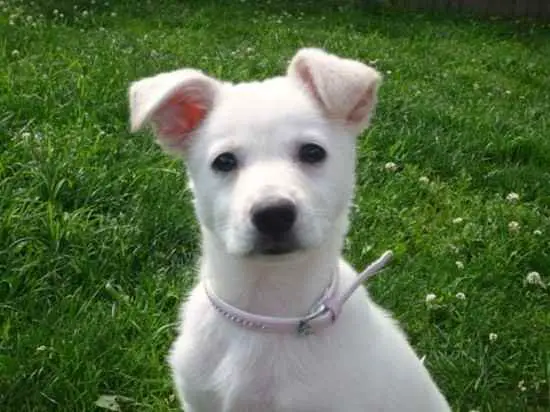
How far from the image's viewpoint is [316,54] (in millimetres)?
2846

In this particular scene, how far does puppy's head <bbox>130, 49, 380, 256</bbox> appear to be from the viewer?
8.41ft

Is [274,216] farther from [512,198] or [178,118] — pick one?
[512,198]

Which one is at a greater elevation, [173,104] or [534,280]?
[173,104]

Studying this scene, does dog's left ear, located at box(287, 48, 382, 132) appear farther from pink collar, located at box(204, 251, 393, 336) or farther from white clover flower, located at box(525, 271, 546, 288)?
white clover flower, located at box(525, 271, 546, 288)

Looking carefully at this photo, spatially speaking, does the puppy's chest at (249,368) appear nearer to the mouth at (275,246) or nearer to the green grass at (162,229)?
the mouth at (275,246)

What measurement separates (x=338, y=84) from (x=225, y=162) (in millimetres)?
401

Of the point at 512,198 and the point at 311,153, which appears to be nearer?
the point at 311,153

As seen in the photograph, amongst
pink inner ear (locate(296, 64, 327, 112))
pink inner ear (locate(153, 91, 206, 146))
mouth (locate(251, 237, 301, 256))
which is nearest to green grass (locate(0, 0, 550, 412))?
pink inner ear (locate(153, 91, 206, 146))

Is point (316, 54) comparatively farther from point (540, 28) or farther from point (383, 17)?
point (540, 28)

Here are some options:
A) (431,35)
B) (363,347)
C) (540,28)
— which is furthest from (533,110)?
(540,28)

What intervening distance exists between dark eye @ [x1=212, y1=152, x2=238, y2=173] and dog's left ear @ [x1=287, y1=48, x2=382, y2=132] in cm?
32

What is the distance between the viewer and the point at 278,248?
2598 mm

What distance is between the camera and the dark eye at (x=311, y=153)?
2705 millimetres

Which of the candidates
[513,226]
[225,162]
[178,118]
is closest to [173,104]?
[178,118]
